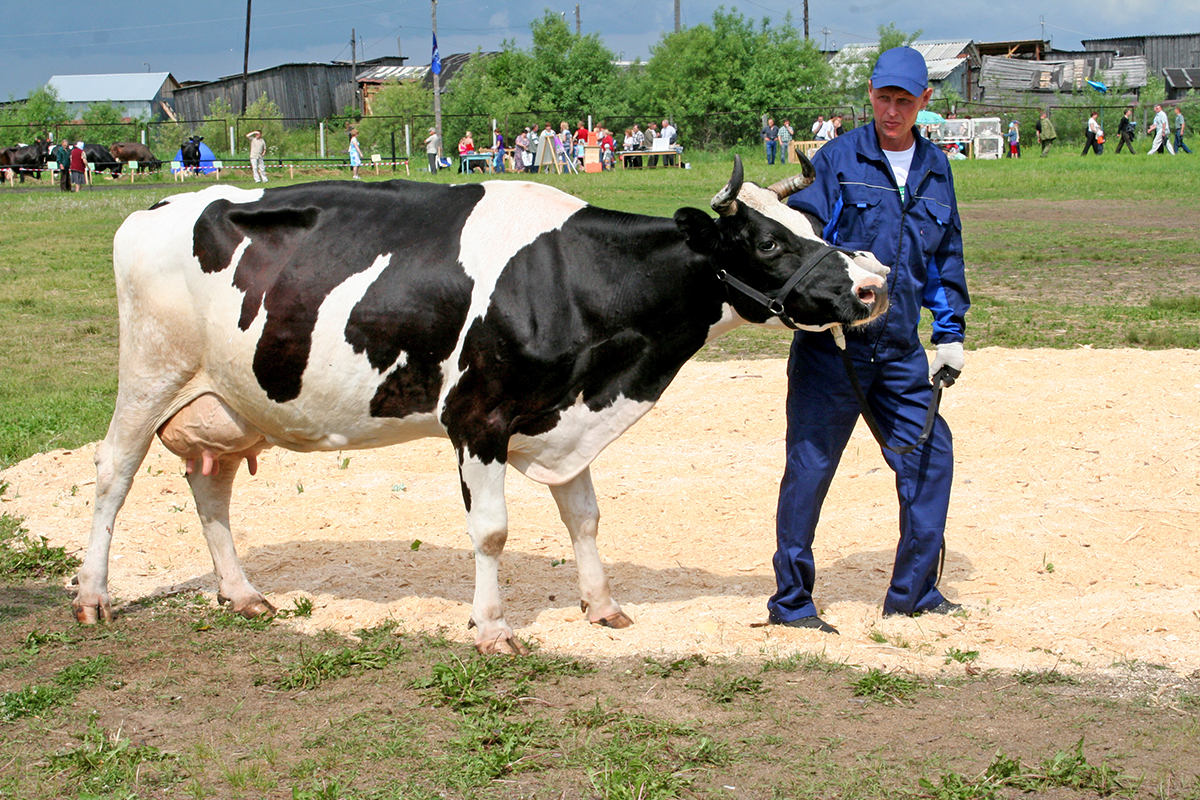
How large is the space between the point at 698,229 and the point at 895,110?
101 centimetres

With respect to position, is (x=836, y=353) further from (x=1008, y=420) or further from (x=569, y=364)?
(x=1008, y=420)

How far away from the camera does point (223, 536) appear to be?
6.05 m

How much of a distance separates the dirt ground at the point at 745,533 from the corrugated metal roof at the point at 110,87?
93.4 metres

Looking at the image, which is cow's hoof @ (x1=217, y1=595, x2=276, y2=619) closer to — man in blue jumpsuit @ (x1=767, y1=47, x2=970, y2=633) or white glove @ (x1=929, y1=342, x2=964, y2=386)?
man in blue jumpsuit @ (x1=767, y1=47, x2=970, y2=633)

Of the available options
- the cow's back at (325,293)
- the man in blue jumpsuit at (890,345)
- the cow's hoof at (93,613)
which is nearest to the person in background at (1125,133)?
the man in blue jumpsuit at (890,345)

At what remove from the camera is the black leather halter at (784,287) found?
493 centimetres

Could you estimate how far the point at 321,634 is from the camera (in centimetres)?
557

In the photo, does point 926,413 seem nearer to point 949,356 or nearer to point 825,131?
point 949,356

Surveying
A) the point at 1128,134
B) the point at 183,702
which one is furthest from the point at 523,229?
the point at 1128,134

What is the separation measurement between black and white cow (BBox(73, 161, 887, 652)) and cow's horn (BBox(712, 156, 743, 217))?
0.01 meters

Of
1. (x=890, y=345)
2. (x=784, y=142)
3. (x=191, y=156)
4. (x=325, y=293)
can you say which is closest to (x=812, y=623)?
(x=890, y=345)

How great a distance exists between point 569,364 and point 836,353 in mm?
1193

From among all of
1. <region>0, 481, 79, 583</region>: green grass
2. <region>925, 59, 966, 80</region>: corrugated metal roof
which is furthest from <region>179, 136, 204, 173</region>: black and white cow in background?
<region>925, 59, 966, 80</region>: corrugated metal roof

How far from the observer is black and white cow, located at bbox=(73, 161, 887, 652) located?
510 cm
